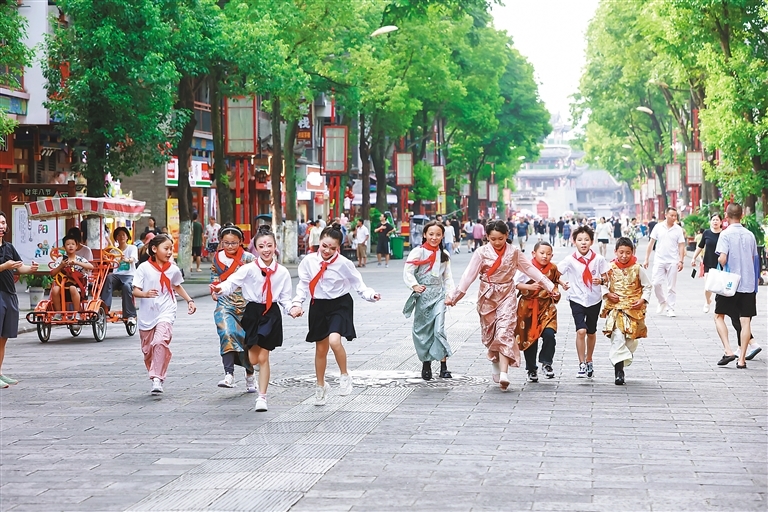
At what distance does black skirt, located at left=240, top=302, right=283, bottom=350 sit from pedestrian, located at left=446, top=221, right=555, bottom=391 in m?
1.82

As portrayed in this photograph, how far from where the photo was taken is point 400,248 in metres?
48.9

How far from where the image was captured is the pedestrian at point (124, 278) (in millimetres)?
18234

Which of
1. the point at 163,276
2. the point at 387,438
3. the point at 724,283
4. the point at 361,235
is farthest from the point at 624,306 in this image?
the point at 361,235

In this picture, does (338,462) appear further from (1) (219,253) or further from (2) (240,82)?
(2) (240,82)

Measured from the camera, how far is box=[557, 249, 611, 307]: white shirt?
42.1ft

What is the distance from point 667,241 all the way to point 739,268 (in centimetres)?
737

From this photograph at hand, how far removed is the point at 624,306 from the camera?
12.5 metres

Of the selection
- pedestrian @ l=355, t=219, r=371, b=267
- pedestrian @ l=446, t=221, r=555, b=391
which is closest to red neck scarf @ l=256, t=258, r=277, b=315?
pedestrian @ l=446, t=221, r=555, b=391

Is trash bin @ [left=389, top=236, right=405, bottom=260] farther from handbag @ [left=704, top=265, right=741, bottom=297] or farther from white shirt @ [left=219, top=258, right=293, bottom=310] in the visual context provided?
white shirt @ [left=219, top=258, right=293, bottom=310]

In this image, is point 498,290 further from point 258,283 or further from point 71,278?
point 71,278

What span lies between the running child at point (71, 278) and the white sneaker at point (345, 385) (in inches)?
267

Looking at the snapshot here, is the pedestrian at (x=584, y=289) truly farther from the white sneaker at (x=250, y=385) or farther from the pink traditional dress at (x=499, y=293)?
the white sneaker at (x=250, y=385)

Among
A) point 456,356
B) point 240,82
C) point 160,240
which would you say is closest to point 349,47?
point 240,82

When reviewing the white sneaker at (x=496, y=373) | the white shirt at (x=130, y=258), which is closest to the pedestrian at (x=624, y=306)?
the white sneaker at (x=496, y=373)
